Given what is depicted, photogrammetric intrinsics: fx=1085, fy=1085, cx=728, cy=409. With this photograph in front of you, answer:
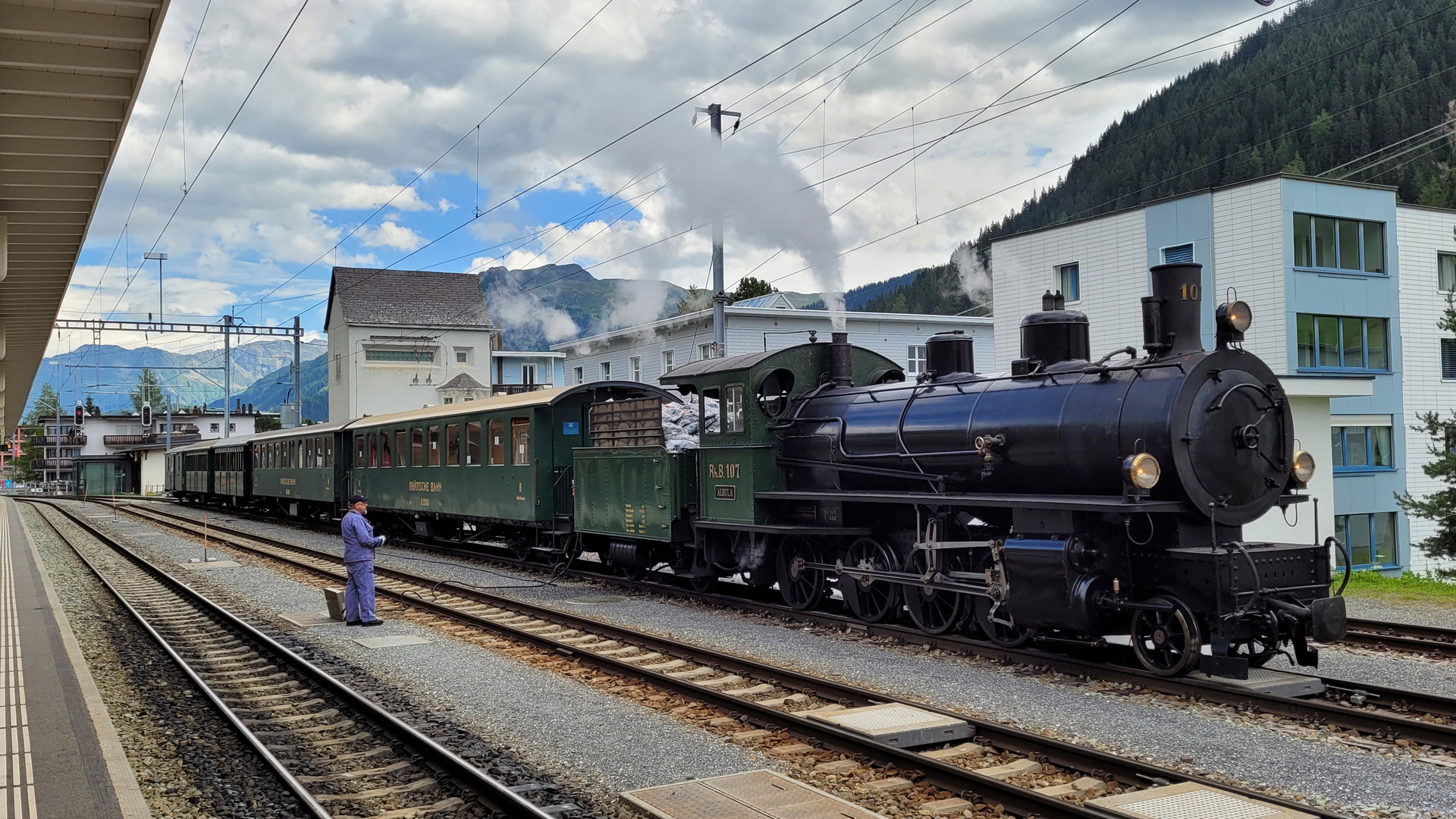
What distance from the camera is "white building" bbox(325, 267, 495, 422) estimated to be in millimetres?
54219

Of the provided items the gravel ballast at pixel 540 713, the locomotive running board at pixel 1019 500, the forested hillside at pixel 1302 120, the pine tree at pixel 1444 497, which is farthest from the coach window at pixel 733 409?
the forested hillside at pixel 1302 120

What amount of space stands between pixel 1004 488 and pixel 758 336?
25329 millimetres

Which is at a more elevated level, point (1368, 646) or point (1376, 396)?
point (1376, 396)

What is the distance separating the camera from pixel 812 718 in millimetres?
7195

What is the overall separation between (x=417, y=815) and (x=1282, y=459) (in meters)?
7.17

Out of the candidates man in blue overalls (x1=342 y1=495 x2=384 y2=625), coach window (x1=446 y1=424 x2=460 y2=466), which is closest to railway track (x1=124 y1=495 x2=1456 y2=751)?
man in blue overalls (x1=342 y1=495 x2=384 y2=625)

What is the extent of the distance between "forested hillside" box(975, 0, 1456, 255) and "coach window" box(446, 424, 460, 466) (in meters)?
56.3

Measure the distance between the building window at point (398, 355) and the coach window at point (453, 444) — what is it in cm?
3489

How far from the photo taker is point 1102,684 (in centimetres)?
854

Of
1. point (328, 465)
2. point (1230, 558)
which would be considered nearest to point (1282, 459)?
point (1230, 558)

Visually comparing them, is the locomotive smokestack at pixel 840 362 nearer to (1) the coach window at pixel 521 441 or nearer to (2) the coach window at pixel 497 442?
(1) the coach window at pixel 521 441

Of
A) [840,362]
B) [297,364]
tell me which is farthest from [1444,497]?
[297,364]

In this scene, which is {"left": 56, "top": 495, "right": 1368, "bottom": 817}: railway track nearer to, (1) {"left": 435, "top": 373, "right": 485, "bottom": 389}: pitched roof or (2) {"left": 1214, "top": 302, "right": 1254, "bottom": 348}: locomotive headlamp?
(2) {"left": 1214, "top": 302, "right": 1254, "bottom": 348}: locomotive headlamp

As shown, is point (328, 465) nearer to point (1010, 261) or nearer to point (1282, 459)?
point (1010, 261)
